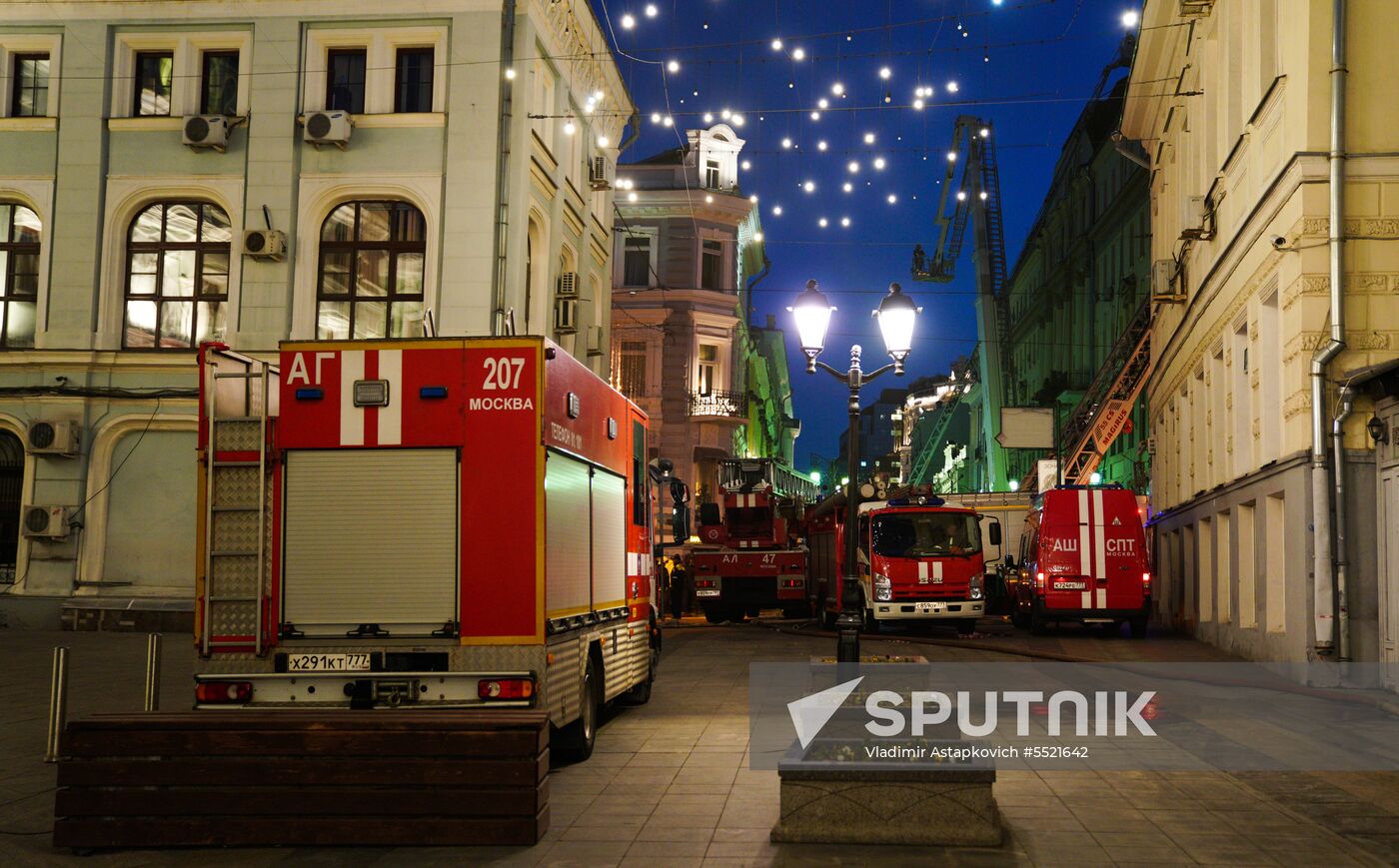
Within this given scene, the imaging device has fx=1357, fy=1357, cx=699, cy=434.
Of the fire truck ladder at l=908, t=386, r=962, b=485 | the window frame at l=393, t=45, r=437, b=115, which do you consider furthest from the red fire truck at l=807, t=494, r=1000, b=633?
the fire truck ladder at l=908, t=386, r=962, b=485

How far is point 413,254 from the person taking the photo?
83.7ft

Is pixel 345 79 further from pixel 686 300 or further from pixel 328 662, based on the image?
pixel 686 300

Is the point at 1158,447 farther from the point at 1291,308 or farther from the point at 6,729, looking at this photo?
the point at 6,729

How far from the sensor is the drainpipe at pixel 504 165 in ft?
81.0

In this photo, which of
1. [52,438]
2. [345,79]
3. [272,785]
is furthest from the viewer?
[345,79]

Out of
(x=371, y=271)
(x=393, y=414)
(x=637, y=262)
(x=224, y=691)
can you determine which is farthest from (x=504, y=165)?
(x=637, y=262)

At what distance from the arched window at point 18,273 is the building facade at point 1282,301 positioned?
21672 millimetres

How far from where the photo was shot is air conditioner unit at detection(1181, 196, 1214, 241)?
23.5m

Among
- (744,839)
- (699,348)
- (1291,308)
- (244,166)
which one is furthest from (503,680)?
(699,348)

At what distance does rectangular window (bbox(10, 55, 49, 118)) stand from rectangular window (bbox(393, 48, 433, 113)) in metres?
7.06

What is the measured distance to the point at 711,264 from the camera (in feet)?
185

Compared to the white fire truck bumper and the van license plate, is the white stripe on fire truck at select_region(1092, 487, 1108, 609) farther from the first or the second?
the van license plate

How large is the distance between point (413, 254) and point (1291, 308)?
610 inches

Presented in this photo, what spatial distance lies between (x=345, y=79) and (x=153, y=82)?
3.90 meters
